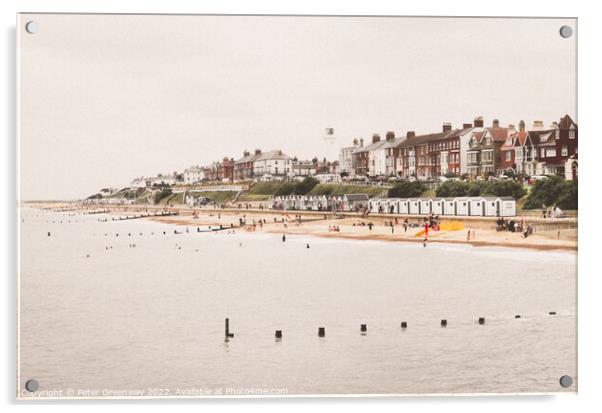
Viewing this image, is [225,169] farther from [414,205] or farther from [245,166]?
[414,205]

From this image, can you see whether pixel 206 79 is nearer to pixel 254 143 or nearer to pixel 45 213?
pixel 254 143

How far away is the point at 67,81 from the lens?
6301 mm

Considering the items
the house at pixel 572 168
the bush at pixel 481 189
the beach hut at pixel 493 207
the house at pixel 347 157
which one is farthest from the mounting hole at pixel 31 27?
the house at pixel 572 168

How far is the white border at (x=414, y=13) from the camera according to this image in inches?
241

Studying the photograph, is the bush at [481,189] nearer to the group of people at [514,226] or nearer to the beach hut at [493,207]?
the beach hut at [493,207]

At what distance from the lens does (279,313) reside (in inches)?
253

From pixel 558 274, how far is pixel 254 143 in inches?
Result: 107

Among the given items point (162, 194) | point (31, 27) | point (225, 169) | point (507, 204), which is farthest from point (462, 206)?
point (31, 27)

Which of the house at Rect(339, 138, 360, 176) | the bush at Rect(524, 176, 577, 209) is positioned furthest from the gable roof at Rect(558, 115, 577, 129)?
the house at Rect(339, 138, 360, 176)

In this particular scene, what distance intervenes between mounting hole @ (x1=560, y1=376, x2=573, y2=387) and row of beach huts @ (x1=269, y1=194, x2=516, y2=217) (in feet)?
4.60

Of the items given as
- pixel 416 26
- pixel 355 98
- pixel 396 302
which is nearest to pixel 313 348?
pixel 396 302

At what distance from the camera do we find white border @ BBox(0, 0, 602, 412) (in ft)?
20.1

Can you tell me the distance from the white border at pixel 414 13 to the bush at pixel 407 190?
52.1 inches

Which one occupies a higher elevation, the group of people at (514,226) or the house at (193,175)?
the house at (193,175)
